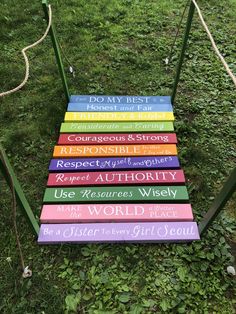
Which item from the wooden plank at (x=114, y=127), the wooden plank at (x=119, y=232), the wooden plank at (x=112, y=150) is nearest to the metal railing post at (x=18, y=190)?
the wooden plank at (x=119, y=232)

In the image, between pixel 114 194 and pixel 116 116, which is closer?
pixel 114 194

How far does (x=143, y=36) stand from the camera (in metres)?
4.59

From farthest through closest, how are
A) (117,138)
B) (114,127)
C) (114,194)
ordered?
(114,127), (117,138), (114,194)

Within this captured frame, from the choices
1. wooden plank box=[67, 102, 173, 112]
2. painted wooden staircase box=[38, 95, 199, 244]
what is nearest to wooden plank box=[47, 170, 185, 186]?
painted wooden staircase box=[38, 95, 199, 244]

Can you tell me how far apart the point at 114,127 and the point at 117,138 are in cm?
16

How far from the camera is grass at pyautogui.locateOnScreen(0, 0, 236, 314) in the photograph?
2.35m

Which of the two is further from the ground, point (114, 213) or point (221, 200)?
point (221, 200)

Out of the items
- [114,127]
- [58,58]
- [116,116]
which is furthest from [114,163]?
[58,58]

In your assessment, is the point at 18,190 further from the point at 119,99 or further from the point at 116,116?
the point at 119,99

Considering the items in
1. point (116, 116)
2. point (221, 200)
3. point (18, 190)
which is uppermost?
point (18, 190)

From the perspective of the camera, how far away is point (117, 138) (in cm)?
320

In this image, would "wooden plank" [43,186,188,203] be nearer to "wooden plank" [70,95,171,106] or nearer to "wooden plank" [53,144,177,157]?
"wooden plank" [53,144,177,157]

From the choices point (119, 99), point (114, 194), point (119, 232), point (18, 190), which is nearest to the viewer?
point (18, 190)

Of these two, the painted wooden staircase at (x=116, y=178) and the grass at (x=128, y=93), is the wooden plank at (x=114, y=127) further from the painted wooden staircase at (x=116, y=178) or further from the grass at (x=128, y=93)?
the grass at (x=128, y=93)
